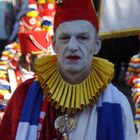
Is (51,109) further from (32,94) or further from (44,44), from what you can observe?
(44,44)

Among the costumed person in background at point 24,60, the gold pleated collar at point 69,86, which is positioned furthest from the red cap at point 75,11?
the costumed person in background at point 24,60

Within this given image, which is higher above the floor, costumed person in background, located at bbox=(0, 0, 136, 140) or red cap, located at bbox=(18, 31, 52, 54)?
red cap, located at bbox=(18, 31, 52, 54)

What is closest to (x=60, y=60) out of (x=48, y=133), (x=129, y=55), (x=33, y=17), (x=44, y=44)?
(x=48, y=133)

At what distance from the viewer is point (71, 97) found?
9.98ft

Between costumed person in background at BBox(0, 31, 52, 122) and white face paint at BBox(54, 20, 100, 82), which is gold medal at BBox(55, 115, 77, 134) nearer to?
white face paint at BBox(54, 20, 100, 82)

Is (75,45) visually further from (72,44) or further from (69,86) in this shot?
(69,86)

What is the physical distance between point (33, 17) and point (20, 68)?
183 centimetres

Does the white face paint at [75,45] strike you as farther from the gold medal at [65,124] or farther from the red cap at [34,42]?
the red cap at [34,42]

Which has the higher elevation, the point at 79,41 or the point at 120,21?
the point at 120,21

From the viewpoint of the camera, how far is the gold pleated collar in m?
3.01

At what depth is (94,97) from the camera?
3.01 meters

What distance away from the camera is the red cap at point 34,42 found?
570 cm

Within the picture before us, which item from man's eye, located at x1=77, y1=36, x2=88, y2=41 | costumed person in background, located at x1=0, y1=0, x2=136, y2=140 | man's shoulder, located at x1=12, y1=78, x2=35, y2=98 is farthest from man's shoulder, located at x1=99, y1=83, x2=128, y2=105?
man's shoulder, located at x1=12, y1=78, x2=35, y2=98

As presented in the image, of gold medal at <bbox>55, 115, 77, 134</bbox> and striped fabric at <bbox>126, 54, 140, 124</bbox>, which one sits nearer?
gold medal at <bbox>55, 115, 77, 134</bbox>
